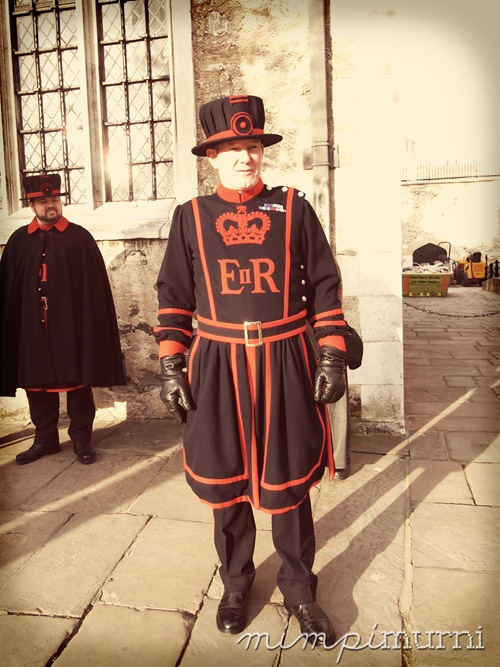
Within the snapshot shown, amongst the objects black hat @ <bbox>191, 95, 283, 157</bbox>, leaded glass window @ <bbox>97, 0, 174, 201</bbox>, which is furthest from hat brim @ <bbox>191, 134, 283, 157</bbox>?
leaded glass window @ <bbox>97, 0, 174, 201</bbox>

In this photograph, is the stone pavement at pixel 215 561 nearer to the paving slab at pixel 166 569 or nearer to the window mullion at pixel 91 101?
the paving slab at pixel 166 569

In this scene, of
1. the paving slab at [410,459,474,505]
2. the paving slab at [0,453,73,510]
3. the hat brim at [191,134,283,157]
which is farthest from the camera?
the paving slab at [0,453,73,510]

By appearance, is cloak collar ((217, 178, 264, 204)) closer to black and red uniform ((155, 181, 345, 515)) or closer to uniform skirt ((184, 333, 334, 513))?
black and red uniform ((155, 181, 345, 515))

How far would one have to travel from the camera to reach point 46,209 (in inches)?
160

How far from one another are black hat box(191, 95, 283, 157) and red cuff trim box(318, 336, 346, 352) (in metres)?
0.83

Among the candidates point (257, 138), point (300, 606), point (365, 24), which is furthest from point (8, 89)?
point (300, 606)

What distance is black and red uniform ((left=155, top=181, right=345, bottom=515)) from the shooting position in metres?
2.11

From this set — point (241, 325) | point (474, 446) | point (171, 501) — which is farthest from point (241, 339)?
point (474, 446)

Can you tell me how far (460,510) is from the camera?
3.19 meters

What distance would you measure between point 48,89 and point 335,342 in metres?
4.46

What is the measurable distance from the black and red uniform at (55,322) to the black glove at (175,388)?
205cm

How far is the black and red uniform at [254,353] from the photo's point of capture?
211 cm

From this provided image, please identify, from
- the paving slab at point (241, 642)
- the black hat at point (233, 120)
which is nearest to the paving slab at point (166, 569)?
the paving slab at point (241, 642)

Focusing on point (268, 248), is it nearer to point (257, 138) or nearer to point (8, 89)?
point (257, 138)
